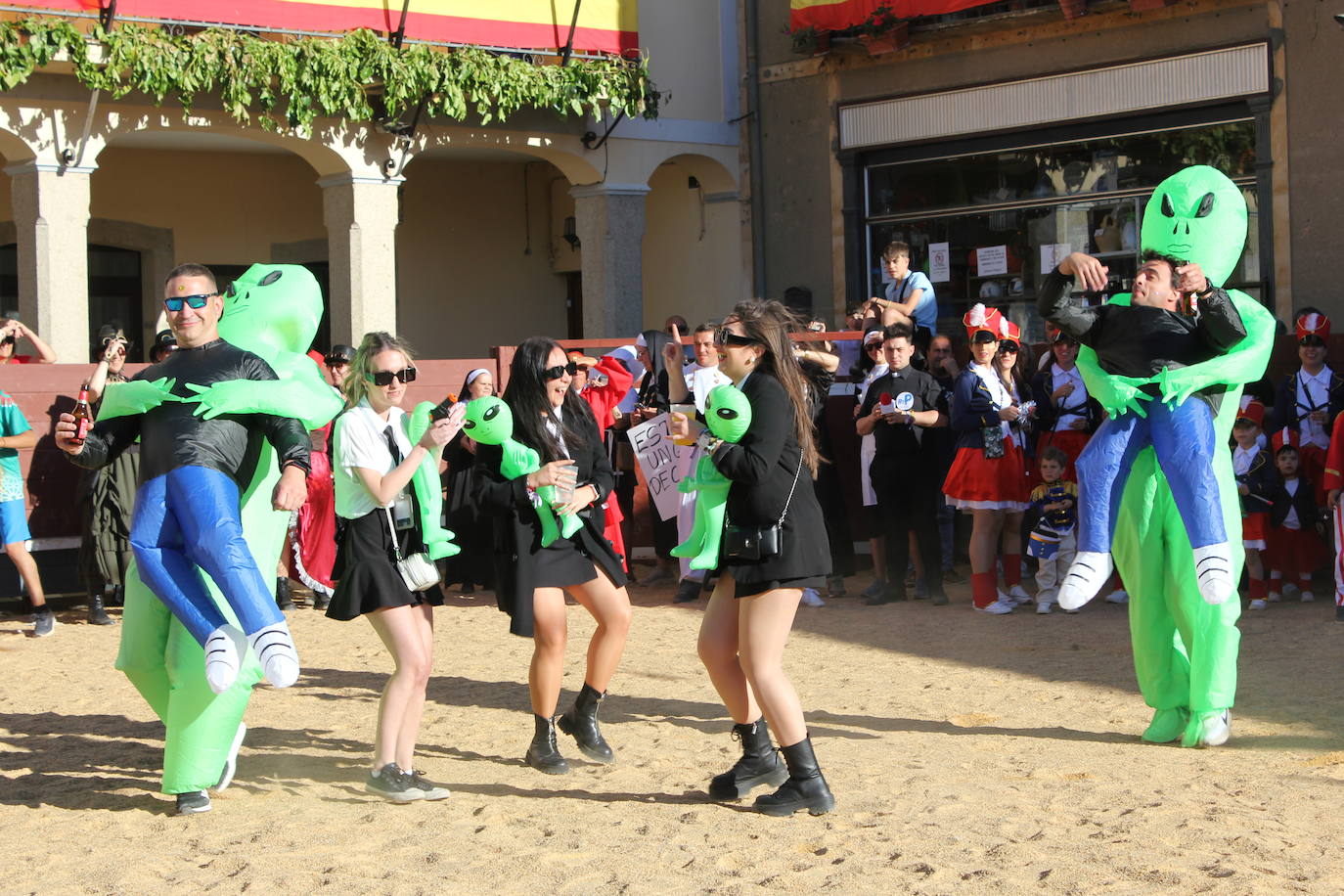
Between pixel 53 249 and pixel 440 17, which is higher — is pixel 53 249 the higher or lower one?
the lower one

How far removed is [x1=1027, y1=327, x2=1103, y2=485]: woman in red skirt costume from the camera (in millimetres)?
10406

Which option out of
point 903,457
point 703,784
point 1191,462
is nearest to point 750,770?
point 703,784

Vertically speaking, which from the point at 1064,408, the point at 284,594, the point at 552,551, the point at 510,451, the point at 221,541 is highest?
the point at 1064,408

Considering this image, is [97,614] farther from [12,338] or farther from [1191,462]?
[1191,462]

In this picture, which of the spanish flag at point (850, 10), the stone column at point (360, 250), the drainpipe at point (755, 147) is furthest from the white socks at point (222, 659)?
the drainpipe at point (755, 147)

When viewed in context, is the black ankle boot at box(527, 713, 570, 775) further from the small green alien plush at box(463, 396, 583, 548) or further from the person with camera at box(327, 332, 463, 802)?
the small green alien plush at box(463, 396, 583, 548)

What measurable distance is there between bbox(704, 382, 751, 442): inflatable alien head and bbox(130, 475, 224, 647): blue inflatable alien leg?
1.84 meters

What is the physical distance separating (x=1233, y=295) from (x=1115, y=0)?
8.18 meters

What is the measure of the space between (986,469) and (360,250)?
7.68 m

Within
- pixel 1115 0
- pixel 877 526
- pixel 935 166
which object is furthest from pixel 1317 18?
A: pixel 877 526

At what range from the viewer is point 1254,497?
388 inches

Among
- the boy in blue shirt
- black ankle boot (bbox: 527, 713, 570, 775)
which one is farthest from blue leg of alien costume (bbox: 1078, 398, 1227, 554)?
the boy in blue shirt

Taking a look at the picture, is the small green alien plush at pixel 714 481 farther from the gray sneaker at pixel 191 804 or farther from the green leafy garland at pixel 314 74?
the green leafy garland at pixel 314 74

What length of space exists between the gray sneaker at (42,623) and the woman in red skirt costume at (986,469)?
5755mm
